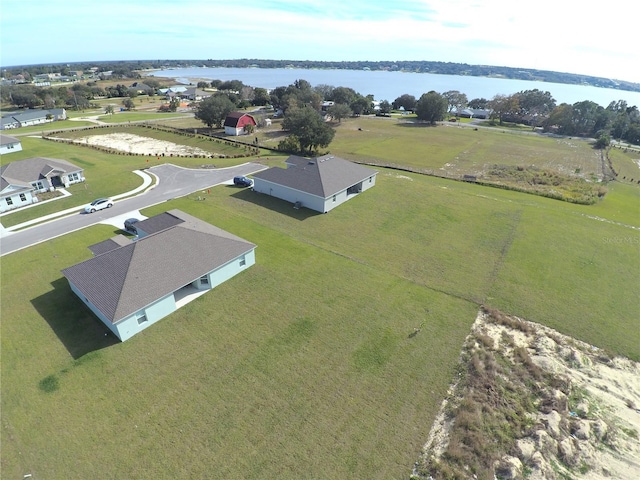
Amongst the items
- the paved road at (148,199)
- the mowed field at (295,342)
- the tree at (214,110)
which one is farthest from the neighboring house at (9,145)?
the mowed field at (295,342)

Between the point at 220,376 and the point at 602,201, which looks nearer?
the point at 220,376

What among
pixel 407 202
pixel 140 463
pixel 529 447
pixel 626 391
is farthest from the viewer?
pixel 407 202

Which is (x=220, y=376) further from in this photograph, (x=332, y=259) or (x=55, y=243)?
(x=55, y=243)

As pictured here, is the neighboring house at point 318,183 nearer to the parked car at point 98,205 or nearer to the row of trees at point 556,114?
the parked car at point 98,205

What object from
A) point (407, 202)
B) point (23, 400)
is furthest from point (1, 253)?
point (407, 202)

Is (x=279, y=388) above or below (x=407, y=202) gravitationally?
below
